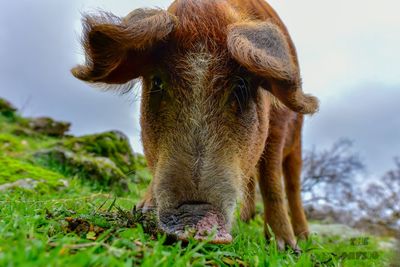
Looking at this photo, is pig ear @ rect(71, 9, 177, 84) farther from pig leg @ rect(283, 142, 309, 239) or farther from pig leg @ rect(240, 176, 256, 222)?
pig leg @ rect(283, 142, 309, 239)

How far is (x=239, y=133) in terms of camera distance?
3756mm

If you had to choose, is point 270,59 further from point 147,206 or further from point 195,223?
point 147,206

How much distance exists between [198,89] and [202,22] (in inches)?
25.0

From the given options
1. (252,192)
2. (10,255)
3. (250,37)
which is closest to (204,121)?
(250,37)

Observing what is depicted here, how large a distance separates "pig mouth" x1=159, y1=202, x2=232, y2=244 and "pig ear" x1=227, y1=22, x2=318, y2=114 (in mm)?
1034

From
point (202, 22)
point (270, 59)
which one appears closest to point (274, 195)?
point (202, 22)

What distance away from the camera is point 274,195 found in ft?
17.9

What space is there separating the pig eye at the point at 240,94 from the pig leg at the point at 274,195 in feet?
4.90

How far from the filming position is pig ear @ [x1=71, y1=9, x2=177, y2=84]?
3420 millimetres

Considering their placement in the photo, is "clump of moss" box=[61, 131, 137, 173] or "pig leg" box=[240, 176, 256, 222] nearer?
"pig leg" box=[240, 176, 256, 222]

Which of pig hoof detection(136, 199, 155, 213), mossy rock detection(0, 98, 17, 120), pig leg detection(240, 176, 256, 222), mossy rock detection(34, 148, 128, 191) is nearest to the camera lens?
pig hoof detection(136, 199, 155, 213)

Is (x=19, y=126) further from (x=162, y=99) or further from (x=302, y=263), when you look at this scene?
(x=302, y=263)

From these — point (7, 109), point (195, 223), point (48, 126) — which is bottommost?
point (195, 223)

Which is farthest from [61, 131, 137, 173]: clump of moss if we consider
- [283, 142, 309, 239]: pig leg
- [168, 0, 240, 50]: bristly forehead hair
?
[168, 0, 240, 50]: bristly forehead hair
